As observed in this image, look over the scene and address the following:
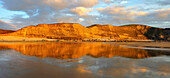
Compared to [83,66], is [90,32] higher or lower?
higher

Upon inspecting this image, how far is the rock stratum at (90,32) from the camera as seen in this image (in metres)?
98.9

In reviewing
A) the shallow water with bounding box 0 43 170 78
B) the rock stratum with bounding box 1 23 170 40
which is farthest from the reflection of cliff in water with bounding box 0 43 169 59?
the rock stratum with bounding box 1 23 170 40

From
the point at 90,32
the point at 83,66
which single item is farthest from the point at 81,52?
the point at 90,32

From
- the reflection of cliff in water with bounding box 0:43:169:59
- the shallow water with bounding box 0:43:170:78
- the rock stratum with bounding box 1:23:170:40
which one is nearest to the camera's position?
the shallow water with bounding box 0:43:170:78

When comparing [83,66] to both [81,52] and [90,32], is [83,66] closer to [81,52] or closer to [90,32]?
[81,52]

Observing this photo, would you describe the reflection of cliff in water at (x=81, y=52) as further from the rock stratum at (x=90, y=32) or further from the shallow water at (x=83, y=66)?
the rock stratum at (x=90, y=32)

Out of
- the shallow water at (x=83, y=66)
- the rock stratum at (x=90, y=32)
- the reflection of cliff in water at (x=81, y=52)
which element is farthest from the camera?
the rock stratum at (x=90, y=32)

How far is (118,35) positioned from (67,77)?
405 ft

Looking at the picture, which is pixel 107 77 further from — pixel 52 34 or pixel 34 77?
pixel 52 34

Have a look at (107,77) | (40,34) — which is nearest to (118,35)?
(40,34)

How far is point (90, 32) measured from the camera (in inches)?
4656

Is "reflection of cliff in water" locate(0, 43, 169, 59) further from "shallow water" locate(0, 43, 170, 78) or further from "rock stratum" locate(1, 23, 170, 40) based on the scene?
"rock stratum" locate(1, 23, 170, 40)

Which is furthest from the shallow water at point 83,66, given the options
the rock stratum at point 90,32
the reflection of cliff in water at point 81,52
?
the rock stratum at point 90,32

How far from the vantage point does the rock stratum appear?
9888 cm
